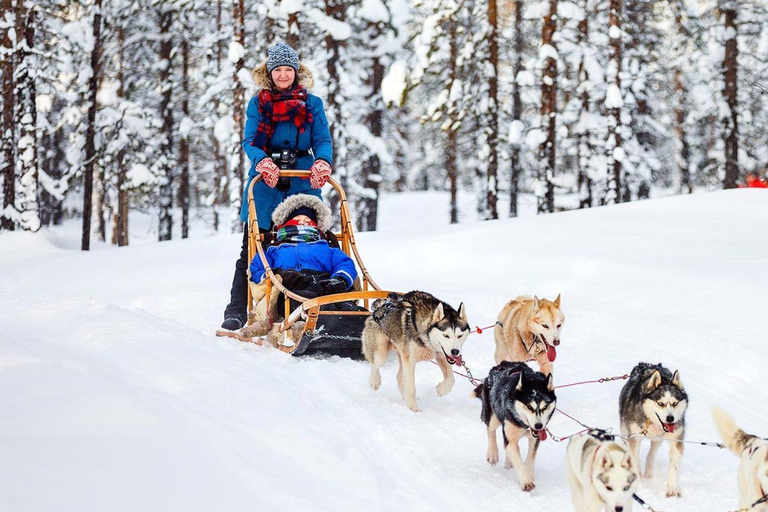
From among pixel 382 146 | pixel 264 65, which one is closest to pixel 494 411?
pixel 264 65

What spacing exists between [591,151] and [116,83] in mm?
14562

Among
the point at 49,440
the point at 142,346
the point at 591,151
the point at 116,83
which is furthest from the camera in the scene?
the point at 591,151

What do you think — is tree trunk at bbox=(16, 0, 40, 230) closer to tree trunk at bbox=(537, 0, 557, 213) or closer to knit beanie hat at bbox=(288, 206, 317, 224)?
knit beanie hat at bbox=(288, 206, 317, 224)

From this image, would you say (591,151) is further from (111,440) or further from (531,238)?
(111,440)

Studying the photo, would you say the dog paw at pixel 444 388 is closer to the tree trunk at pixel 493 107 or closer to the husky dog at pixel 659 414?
the husky dog at pixel 659 414

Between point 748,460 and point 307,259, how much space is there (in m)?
4.69

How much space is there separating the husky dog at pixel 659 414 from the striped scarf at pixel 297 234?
12.7 ft

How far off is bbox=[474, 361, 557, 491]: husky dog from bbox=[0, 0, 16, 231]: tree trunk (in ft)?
44.3

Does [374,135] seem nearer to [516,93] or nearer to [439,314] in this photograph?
[516,93]

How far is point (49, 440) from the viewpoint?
2.87 meters

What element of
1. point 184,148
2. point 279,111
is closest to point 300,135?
point 279,111

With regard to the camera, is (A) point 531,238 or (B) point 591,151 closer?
(A) point 531,238

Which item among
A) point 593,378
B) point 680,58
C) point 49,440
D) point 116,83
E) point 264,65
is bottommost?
point 593,378

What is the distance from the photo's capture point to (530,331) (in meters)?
5.19
